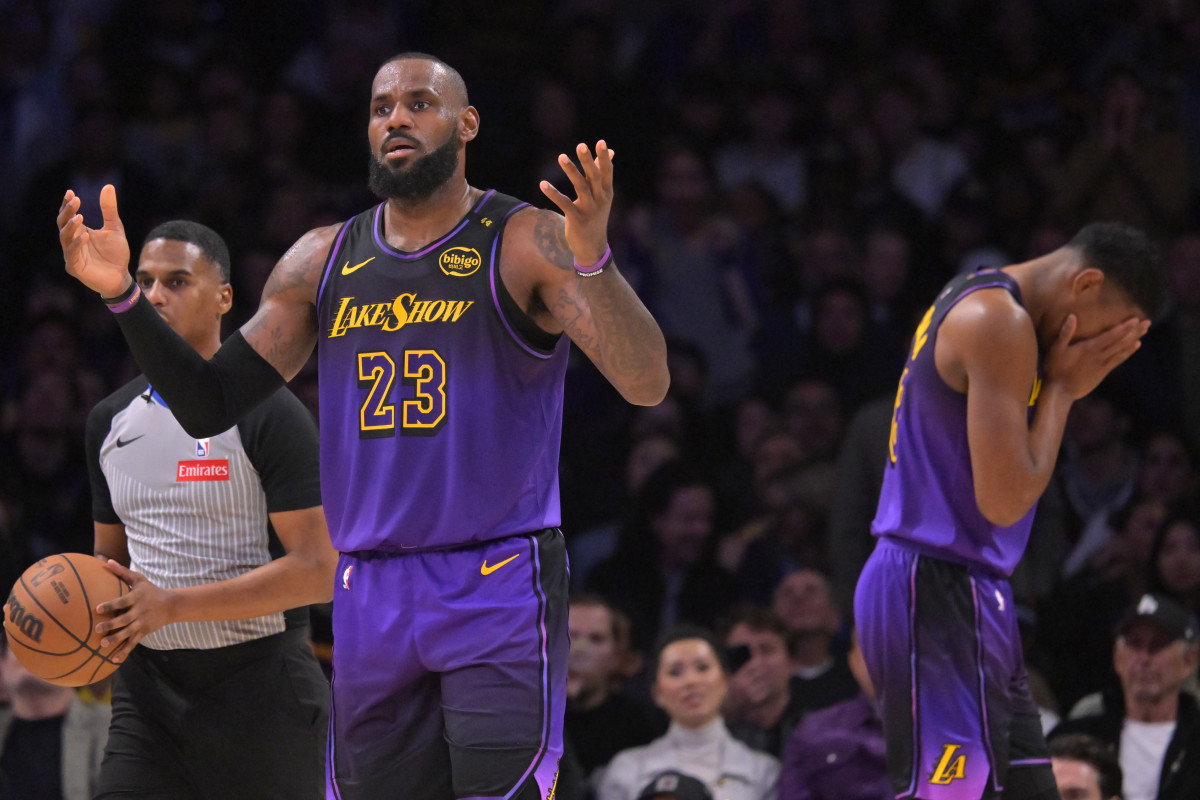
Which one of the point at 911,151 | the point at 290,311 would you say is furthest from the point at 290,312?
the point at 911,151

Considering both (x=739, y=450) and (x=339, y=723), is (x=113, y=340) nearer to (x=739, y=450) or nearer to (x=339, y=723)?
(x=739, y=450)

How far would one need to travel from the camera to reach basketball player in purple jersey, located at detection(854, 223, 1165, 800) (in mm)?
4406

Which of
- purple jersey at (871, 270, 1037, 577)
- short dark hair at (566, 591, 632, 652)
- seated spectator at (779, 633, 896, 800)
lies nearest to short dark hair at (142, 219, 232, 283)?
purple jersey at (871, 270, 1037, 577)

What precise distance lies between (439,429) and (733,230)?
6.40 m

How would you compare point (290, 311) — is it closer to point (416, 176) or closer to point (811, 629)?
point (416, 176)

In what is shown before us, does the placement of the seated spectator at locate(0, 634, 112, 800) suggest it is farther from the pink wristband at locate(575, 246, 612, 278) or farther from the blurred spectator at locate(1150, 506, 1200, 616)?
the blurred spectator at locate(1150, 506, 1200, 616)

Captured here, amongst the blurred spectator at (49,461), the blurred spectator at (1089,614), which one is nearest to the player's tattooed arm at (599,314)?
the blurred spectator at (1089,614)

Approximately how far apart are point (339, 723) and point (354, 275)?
1.18 m

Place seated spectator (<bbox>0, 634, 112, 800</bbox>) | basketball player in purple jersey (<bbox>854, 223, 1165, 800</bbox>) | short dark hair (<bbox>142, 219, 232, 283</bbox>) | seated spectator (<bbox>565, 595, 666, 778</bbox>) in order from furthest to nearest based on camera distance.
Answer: seated spectator (<bbox>565, 595, 666, 778</bbox>), seated spectator (<bbox>0, 634, 112, 800</bbox>), short dark hair (<bbox>142, 219, 232, 283</bbox>), basketball player in purple jersey (<bbox>854, 223, 1165, 800</bbox>)

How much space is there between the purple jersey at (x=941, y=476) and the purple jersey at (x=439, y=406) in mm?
1135

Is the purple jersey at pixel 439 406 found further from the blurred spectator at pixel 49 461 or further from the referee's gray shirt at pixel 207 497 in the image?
the blurred spectator at pixel 49 461

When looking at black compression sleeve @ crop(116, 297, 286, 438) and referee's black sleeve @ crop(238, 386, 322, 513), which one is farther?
referee's black sleeve @ crop(238, 386, 322, 513)

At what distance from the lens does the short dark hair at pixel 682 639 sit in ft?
23.8

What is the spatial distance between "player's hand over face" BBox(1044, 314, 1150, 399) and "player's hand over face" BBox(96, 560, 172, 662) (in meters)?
2.66
